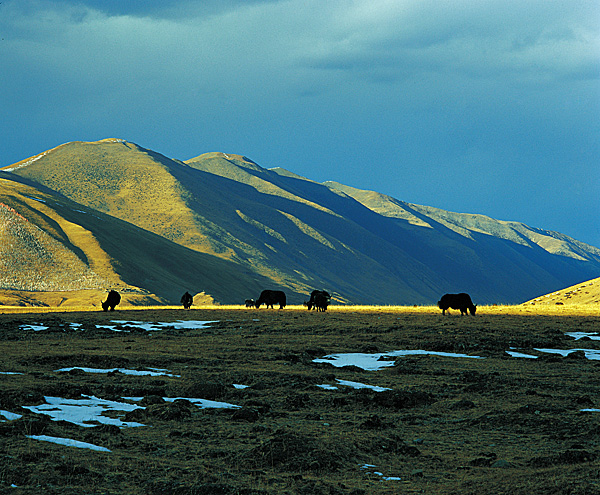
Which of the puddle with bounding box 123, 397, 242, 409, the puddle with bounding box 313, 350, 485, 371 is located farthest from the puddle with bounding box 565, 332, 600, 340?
the puddle with bounding box 123, 397, 242, 409

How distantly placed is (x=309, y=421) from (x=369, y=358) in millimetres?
13183

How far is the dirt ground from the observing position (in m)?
11.7

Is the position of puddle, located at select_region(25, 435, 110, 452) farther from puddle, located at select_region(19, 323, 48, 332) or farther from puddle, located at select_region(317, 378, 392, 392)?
puddle, located at select_region(19, 323, 48, 332)

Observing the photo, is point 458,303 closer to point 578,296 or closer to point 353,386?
point 578,296

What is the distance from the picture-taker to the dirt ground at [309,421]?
38.4 feet

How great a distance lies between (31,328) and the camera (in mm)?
41531

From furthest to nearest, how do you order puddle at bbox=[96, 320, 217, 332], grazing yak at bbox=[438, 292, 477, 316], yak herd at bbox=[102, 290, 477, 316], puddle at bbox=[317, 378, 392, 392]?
yak herd at bbox=[102, 290, 477, 316], grazing yak at bbox=[438, 292, 477, 316], puddle at bbox=[96, 320, 217, 332], puddle at bbox=[317, 378, 392, 392]

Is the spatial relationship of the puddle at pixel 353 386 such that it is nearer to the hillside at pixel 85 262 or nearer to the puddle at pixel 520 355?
the puddle at pixel 520 355

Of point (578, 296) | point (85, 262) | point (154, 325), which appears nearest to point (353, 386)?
point (154, 325)

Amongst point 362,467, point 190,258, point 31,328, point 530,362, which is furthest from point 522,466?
point 190,258

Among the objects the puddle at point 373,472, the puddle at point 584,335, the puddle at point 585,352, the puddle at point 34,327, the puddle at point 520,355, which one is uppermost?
the puddle at point 584,335

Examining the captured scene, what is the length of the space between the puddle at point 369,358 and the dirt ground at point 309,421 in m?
0.71

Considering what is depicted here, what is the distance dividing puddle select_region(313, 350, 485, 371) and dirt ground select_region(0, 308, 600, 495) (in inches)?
27.8

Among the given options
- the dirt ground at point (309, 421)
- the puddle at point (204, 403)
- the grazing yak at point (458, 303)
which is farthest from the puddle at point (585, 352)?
the puddle at point (204, 403)
